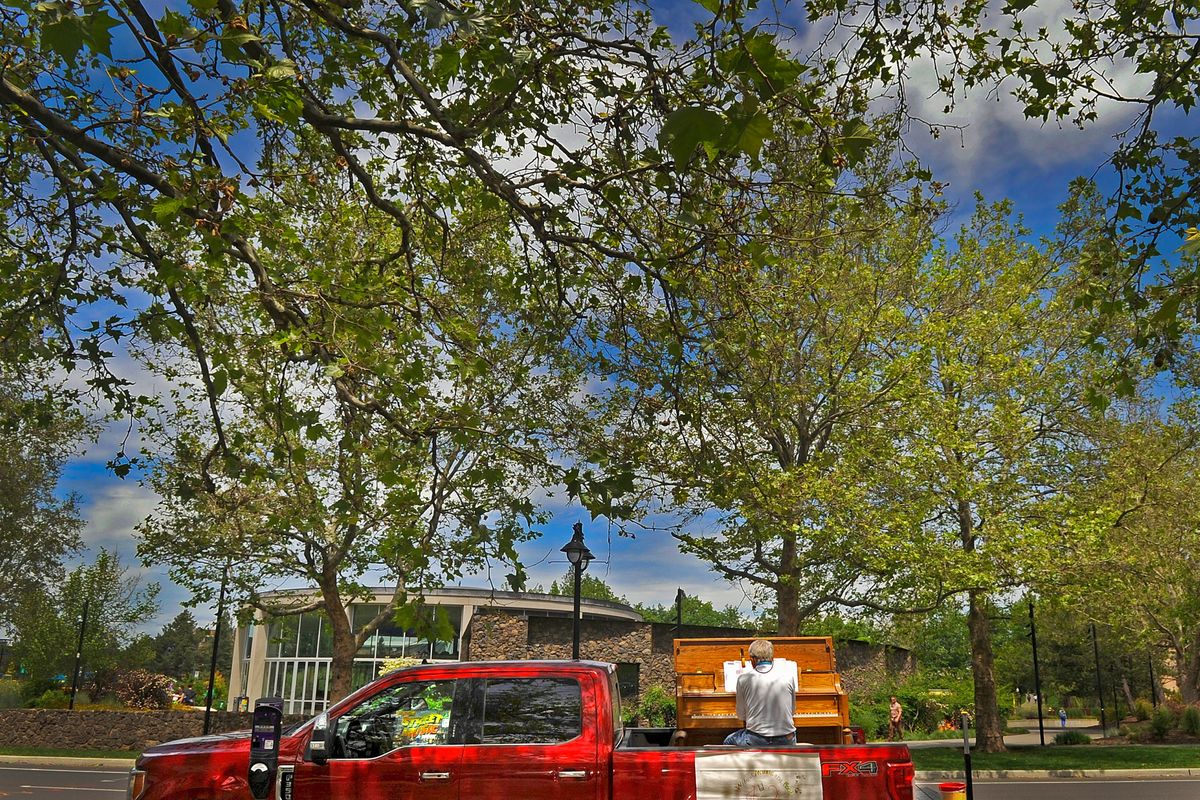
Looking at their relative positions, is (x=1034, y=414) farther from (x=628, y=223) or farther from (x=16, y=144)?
(x=16, y=144)

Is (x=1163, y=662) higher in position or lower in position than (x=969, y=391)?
lower

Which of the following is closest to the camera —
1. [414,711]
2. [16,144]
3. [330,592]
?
[414,711]

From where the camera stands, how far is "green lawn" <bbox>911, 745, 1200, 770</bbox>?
72.8 ft

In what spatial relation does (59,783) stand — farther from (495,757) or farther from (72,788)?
(495,757)

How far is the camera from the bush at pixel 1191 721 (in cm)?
3296

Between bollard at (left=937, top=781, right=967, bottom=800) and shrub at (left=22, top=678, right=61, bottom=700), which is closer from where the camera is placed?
bollard at (left=937, top=781, right=967, bottom=800)

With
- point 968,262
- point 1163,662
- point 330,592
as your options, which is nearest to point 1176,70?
point 968,262

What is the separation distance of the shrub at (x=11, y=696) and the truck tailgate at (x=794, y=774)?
4111 centimetres

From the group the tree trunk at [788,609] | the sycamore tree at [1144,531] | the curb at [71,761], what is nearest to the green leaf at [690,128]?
the sycamore tree at [1144,531]

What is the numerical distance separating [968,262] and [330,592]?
21431 mm

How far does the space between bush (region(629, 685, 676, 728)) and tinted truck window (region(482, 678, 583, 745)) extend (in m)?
22.7

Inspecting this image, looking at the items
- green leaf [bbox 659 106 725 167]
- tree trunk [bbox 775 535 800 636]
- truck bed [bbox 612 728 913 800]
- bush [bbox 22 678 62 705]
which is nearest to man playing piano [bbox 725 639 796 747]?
truck bed [bbox 612 728 913 800]

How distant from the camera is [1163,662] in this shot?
5534 cm

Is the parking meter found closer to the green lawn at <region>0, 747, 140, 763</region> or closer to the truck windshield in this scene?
the truck windshield
